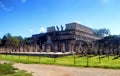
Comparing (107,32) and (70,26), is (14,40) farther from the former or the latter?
(107,32)

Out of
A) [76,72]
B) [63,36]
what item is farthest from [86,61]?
[63,36]

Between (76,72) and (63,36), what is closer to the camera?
(76,72)

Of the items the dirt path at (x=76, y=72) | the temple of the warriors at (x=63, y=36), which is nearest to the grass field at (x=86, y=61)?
the dirt path at (x=76, y=72)

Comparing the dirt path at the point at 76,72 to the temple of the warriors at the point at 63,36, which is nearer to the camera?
the dirt path at the point at 76,72

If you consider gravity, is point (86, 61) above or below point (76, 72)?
above

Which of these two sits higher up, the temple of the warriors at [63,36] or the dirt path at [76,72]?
the temple of the warriors at [63,36]

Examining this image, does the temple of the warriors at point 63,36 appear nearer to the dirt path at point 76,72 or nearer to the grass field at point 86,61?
the grass field at point 86,61

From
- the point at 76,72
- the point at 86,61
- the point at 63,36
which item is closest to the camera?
the point at 76,72

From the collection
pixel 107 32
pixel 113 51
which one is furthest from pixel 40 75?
pixel 107 32

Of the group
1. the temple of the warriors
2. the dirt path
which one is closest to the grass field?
the dirt path

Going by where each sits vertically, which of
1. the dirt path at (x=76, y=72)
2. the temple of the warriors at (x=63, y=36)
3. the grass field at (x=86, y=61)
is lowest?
the dirt path at (x=76, y=72)

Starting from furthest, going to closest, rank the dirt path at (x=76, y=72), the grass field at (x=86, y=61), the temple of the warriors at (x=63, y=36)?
the temple of the warriors at (x=63, y=36) → the grass field at (x=86, y=61) → the dirt path at (x=76, y=72)

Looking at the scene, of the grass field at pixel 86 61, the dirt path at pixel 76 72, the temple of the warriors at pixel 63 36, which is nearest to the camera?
the dirt path at pixel 76 72

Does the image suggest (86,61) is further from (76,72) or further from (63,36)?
(63,36)
